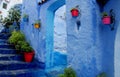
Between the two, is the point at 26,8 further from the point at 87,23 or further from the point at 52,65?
the point at 87,23

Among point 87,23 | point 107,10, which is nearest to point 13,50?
point 87,23

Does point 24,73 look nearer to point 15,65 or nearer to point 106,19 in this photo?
point 15,65

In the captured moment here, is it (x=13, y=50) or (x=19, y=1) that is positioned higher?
(x=19, y=1)

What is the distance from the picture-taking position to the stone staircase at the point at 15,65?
264 inches

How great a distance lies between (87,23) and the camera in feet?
16.3

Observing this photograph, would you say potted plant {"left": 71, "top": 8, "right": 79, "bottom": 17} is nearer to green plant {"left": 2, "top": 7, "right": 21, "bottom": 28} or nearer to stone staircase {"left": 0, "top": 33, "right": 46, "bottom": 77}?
stone staircase {"left": 0, "top": 33, "right": 46, "bottom": 77}

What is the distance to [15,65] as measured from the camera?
7.14 metres

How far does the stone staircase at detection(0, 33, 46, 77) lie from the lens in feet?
22.0

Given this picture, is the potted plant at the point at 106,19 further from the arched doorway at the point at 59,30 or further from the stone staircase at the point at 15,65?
the arched doorway at the point at 59,30

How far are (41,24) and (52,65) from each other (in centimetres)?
163

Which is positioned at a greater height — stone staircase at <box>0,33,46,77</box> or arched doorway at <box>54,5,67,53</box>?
arched doorway at <box>54,5,67,53</box>

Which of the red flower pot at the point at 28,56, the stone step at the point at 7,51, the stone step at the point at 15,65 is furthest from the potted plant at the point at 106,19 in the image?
the stone step at the point at 7,51

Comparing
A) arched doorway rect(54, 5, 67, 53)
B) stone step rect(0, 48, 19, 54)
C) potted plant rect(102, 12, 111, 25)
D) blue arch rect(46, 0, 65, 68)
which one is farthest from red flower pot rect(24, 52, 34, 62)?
potted plant rect(102, 12, 111, 25)

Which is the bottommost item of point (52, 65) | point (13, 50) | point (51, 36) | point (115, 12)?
point (52, 65)
